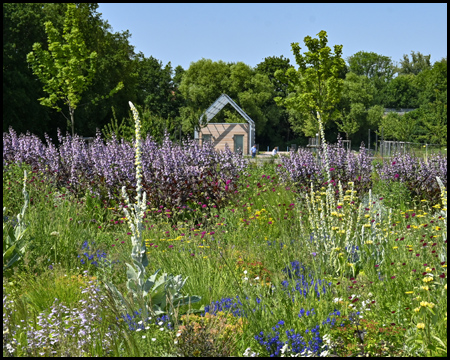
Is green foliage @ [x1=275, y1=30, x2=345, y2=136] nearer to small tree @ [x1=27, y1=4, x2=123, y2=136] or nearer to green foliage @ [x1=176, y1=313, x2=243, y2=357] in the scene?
small tree @ [x1=27, y1=4, x2=123, y2=136]

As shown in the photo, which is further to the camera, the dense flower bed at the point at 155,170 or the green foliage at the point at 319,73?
the green foliage at the point at 319,73

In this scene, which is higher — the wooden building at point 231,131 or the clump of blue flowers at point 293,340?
the wooden building at point 231,131

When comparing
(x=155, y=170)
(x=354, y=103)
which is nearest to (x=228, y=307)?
(x=155, y=170)

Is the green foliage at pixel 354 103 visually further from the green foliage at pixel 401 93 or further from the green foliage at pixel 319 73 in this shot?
the green foliage at pixel 319 73

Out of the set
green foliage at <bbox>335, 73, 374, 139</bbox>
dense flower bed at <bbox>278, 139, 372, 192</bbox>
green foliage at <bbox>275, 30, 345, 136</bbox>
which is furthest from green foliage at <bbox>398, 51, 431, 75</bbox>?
dense flower bed at <bbox>278, 139, 372, 192</bbox>

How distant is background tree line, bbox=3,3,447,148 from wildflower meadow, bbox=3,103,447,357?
8048 millimetres

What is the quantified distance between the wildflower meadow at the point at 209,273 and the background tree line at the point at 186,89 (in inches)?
317

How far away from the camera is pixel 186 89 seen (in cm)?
5669

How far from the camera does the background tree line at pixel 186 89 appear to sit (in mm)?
28453

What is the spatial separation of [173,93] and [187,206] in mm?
50637

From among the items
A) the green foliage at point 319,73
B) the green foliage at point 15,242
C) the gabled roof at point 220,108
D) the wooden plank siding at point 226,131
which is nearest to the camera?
the green foliage at point 15,242

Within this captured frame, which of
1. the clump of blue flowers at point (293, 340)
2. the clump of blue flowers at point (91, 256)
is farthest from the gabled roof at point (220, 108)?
the clump of blue flowers at point (293, 340)

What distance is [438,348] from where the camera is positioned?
11.2 feet

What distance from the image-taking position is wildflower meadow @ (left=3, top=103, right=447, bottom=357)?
11.6 feet
